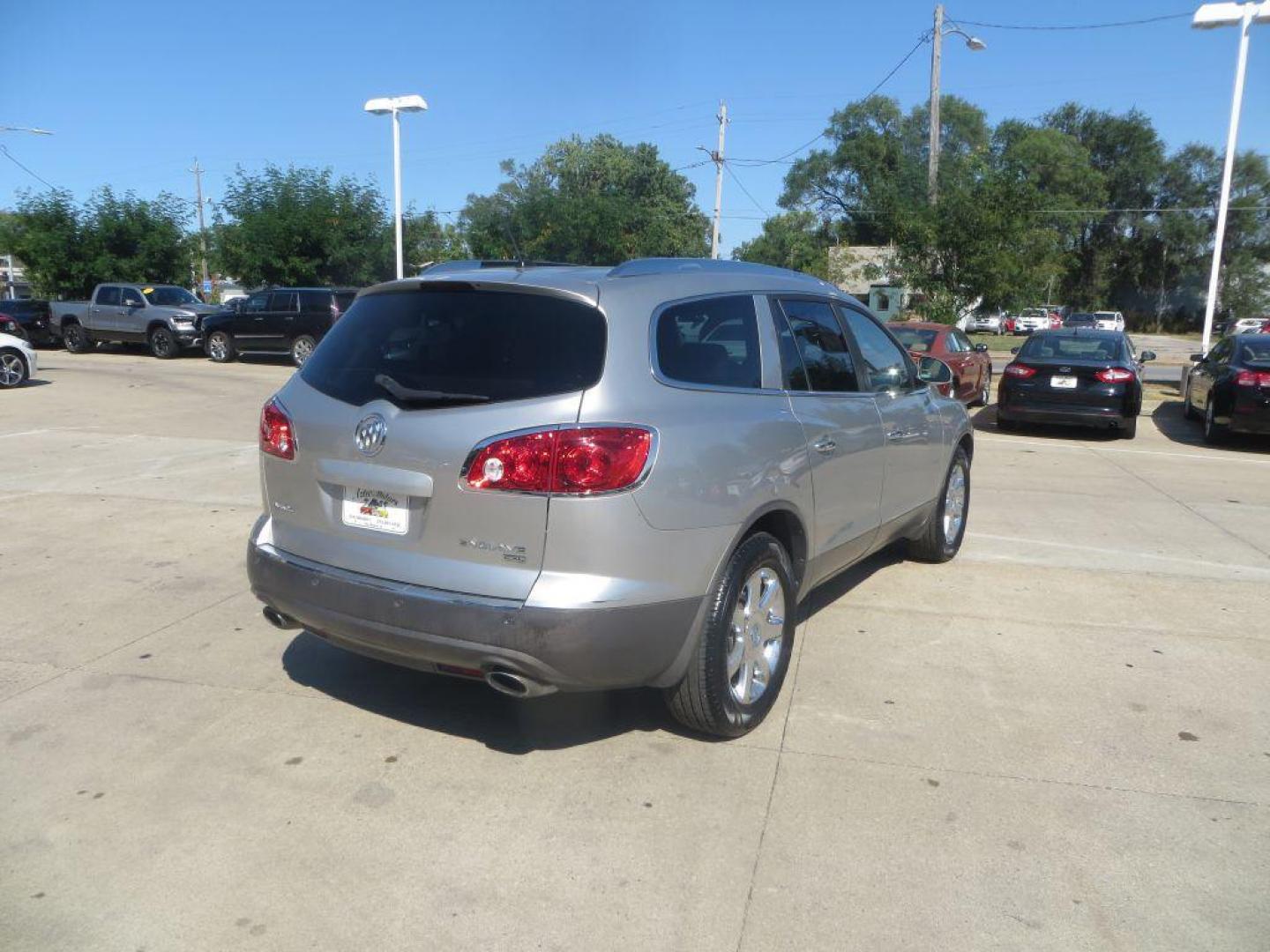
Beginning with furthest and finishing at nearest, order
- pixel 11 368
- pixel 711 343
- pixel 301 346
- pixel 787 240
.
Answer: pixel 787 240 → pixel 301 346 → pixel 11 368 → pixel 711 343

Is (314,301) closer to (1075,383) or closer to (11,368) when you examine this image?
(11,368)

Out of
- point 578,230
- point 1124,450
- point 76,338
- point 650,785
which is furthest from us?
point 578,230

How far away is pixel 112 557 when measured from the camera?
6.31 m

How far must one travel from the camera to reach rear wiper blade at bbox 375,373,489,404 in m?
3.36

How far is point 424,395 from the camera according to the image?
136 inches

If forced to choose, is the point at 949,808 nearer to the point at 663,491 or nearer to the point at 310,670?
the point at 663,491

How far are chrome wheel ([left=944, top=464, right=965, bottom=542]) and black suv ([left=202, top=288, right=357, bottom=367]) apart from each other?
17879 mm

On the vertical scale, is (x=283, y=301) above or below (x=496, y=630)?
above

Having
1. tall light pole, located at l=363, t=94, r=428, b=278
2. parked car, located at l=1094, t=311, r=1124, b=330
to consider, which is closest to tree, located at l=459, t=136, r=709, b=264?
tall light pole, located at l=363, t=94, r=428, b=278

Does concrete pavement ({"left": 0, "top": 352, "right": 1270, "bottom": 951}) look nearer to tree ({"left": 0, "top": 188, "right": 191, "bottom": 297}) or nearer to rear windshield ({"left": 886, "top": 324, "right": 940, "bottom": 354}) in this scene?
rear windshield ({"left": 886, "top": 324, "right": 940, "bottom": 354})

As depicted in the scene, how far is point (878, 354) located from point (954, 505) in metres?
1.69

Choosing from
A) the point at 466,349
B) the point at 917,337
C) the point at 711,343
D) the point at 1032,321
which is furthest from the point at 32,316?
the point at 1032,321

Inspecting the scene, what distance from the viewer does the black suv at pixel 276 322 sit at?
22406mm

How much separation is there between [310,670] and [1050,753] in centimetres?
313
